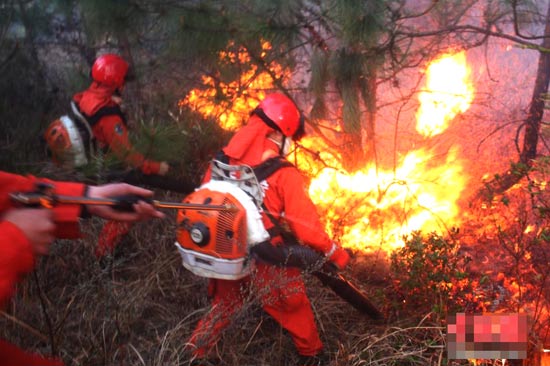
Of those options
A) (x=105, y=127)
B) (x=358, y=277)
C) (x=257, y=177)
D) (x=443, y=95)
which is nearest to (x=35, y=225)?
(x=257, y=177)

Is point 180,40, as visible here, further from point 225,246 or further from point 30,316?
point 30,316

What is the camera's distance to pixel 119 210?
1.88 metres

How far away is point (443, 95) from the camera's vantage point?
200 inches

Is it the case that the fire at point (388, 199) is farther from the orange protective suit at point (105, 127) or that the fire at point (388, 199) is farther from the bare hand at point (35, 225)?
the bare hand at point (35, 225)

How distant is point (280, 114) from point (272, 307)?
48.9 inches

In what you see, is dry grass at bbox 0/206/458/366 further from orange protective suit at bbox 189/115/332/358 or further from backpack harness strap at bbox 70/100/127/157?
backpack harness strap at bbox 70/100/127/157

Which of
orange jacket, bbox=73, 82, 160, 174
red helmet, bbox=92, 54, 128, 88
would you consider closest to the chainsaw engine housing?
orange jacket, bbox=73, 82, 160, 174

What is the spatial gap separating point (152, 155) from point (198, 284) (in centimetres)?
123

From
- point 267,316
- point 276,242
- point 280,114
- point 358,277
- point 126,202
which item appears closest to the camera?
point 126,202

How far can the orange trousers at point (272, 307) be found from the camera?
2884 mm

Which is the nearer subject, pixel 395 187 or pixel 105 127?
pixel 105 127

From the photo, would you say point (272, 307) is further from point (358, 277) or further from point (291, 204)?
point (358, 277)

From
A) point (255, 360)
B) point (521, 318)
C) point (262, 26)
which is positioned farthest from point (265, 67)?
point (521, 318)
